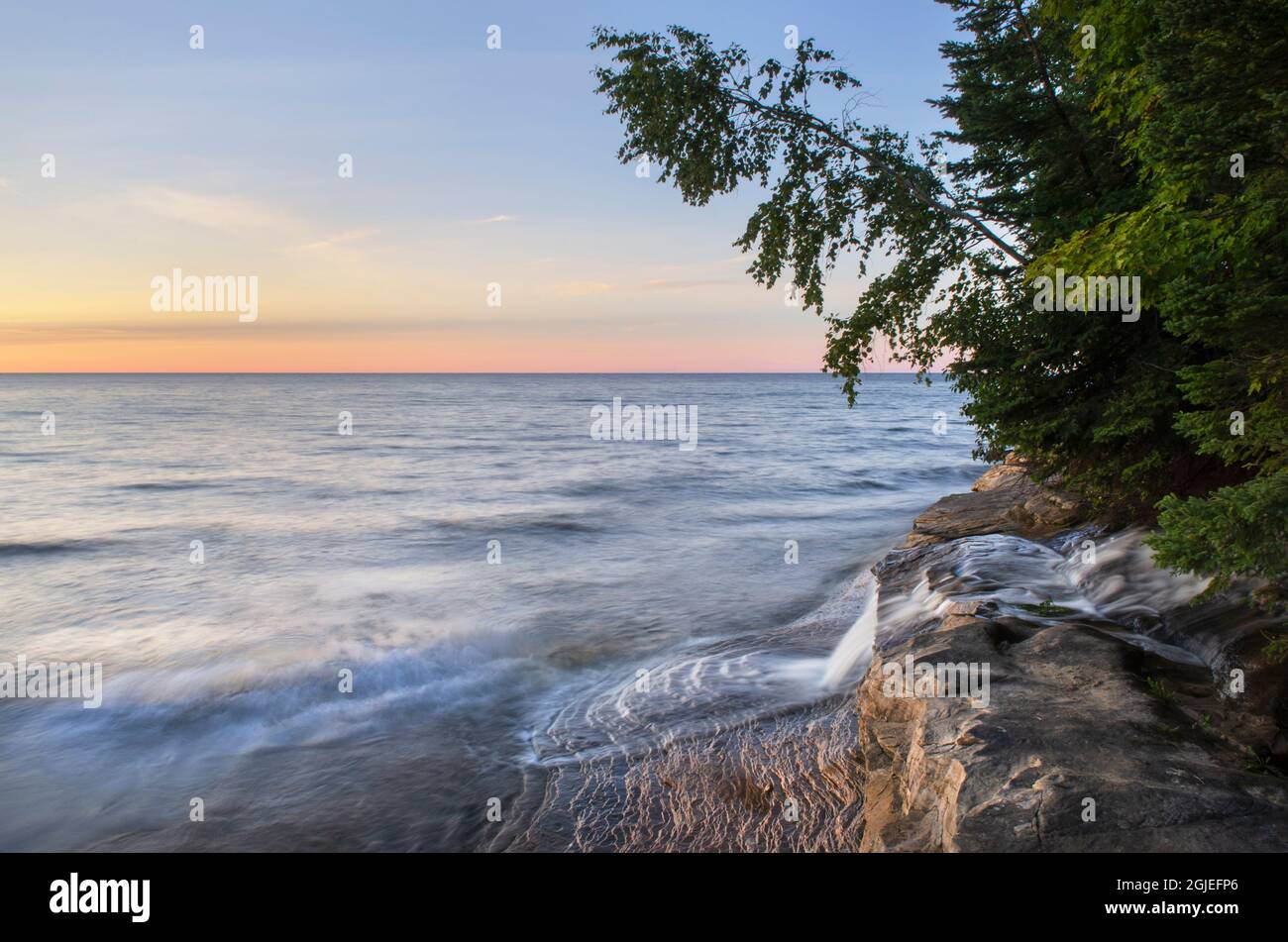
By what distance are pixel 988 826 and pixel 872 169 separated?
1179 cm

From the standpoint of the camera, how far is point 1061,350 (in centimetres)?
1048

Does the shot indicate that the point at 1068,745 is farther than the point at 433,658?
No

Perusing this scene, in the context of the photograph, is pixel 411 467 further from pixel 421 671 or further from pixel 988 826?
pixel 988 826

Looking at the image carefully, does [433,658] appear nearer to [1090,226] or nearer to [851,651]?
[851,651]

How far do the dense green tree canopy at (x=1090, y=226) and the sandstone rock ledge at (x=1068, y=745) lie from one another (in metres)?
1.04

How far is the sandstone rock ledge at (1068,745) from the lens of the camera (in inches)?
169

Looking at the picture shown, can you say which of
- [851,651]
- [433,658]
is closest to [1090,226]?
[851,651]

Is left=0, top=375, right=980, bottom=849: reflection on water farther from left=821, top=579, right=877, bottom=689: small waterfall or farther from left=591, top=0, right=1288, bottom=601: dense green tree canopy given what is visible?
left=591, top=0, right=1288, bottom=601: dense green tree canopy

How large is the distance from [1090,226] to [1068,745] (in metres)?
7.30

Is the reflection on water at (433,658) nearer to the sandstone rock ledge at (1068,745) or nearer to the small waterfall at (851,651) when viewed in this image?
Result: the small waterfall at (851,651)

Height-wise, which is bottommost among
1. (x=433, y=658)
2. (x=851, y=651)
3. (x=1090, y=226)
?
(x=433, y=658)

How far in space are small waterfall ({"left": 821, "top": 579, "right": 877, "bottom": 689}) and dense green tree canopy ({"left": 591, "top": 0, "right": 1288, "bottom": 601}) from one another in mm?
3140

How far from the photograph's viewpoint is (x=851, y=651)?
10203 mm

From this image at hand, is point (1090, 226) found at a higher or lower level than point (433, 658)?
higher
